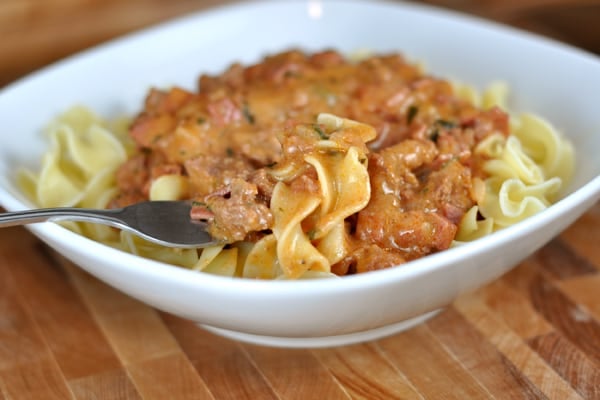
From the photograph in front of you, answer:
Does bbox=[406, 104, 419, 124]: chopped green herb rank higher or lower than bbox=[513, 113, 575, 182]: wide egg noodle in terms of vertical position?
higher

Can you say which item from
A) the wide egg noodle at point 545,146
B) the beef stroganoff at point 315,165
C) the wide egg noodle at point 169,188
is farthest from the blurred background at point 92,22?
the wide egg noodle at point 169,188

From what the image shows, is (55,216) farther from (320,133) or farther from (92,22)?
(92,22)

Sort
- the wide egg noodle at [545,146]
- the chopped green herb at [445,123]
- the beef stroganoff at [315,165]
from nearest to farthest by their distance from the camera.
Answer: the beef stroganoff at [315,165] < the chopped green herb at [445,123] < the wide egg noodle at [545,146]

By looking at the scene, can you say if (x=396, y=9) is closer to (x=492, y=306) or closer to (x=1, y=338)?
(x=492, y=306)

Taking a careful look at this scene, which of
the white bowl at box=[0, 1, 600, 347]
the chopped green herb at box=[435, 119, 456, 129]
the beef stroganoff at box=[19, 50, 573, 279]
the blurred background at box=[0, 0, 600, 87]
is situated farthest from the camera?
the blurred background at box=[0, 0, 600, 87]

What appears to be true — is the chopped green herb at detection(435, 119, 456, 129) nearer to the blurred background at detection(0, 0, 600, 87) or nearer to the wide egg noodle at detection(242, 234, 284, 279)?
A: the wide egg noodle at detection(242, 234, 284, 279)

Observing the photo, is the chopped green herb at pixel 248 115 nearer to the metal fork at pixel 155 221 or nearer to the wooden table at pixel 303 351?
the metal fork at pixel 155 221

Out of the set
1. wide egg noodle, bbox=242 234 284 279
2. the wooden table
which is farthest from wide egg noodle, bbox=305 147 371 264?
the wooden table
